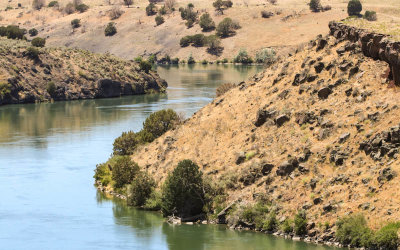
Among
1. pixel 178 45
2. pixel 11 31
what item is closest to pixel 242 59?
pixel 178 45

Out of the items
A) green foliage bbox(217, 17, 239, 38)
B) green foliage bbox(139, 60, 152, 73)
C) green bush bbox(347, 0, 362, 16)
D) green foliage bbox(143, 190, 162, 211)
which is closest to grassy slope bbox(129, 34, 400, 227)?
green foliage bbox(143, 190, 162, 211)

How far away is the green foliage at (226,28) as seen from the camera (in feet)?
615

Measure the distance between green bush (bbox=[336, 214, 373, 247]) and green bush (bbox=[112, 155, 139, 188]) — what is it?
61.9 feet

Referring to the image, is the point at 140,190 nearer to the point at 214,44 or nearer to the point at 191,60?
the point at 191,60

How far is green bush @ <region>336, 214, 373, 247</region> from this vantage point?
34281 millimetres

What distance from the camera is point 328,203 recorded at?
37406 mm

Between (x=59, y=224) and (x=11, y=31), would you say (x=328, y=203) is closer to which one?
(x=59, y=224)

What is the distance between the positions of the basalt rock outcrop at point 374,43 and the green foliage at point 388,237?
36.7 feet

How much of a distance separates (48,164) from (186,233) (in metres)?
25.2

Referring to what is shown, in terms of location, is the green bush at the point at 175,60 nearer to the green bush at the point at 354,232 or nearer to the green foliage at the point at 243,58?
the green foliage at the point at 243,58

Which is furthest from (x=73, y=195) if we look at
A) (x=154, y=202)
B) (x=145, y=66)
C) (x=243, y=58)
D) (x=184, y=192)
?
(x=243, y=58)

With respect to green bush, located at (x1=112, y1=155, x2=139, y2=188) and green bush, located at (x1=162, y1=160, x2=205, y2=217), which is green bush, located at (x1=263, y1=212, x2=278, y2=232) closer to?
green bush, located at (x1=162, y1=160, x2=205, y2=217)

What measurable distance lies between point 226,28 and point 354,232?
513ft

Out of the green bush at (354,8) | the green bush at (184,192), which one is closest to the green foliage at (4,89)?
the green bush at (184,192)
